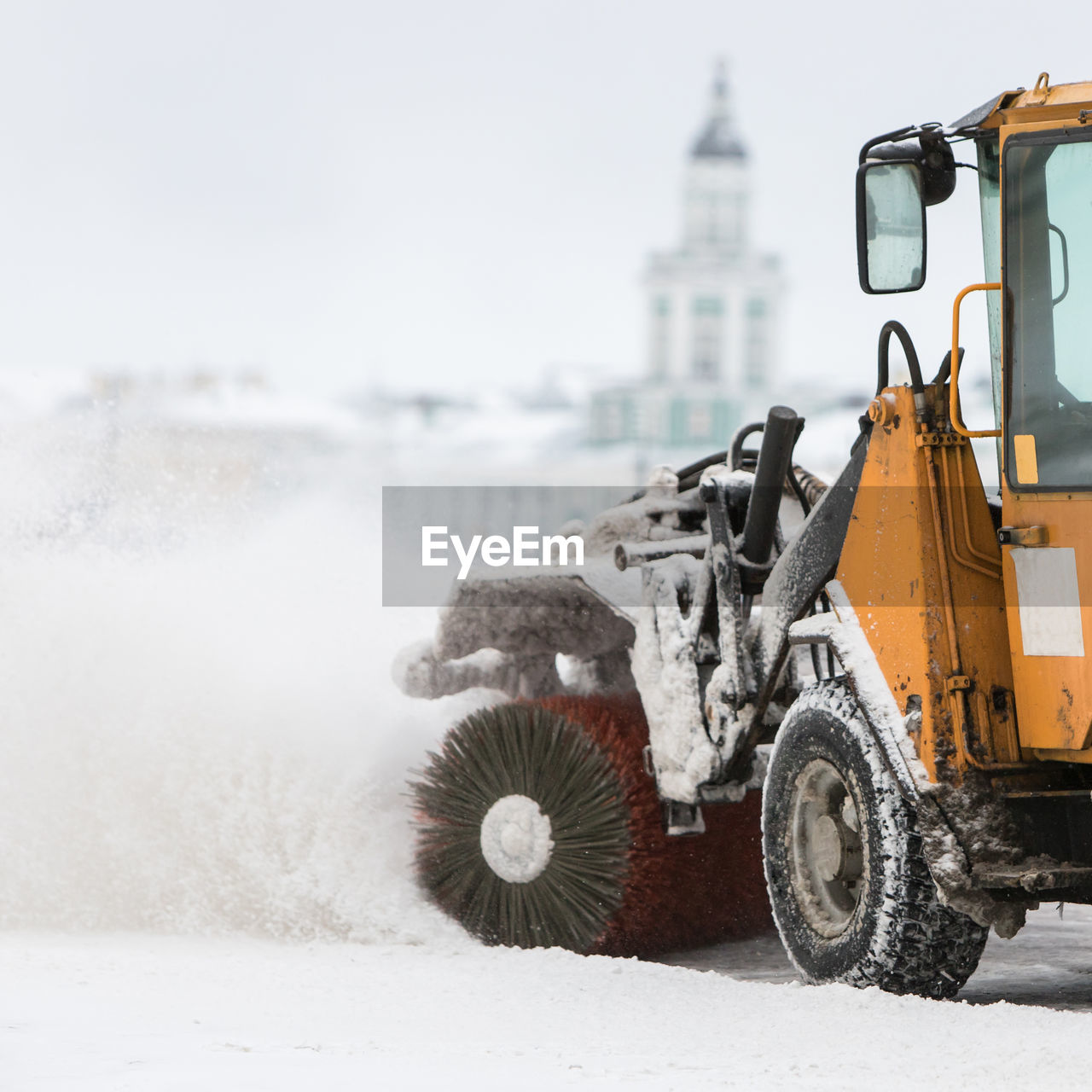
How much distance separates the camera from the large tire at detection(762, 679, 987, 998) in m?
4.49

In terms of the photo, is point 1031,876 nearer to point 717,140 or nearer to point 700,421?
point 700,421

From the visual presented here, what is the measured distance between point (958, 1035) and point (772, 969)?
1.63 meters

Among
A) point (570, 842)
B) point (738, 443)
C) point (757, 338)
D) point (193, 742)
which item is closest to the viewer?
point (570, 842)

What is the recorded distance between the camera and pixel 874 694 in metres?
4.58

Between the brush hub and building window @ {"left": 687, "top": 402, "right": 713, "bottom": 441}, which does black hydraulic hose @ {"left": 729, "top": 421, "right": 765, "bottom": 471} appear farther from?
building window @ {"left": 687, "top": 402, "right": 713, "bottom": 441}

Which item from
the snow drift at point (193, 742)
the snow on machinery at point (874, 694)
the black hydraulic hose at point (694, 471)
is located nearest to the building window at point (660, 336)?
the snow drift at point (193, 742)

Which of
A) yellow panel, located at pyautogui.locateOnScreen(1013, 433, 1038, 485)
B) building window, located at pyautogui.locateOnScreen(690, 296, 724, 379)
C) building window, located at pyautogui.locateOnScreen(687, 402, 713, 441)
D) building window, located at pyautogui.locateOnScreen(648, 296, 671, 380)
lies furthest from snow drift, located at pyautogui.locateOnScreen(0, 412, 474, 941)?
building window, located at pyautogui.locateOnScreen(690, 296, 724, 379)

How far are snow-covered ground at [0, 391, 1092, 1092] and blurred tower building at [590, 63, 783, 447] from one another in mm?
74508

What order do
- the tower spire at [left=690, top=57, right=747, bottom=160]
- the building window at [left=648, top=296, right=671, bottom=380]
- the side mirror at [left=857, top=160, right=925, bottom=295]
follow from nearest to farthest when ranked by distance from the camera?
the side mirror at [left=857, top=160, right=925, bottom=295]
the building window at [left=648, top=296, right=671, bottom=380]
the tower spire at [left=690, top=57, right=747, bottom=160]

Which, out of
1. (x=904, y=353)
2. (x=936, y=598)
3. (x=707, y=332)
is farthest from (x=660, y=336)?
(x=936, y=598)

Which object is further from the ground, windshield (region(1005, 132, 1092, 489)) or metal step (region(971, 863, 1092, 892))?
windshield (region(1005, 132, 1092, 489))

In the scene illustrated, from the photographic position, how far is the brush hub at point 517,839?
5.82 metres

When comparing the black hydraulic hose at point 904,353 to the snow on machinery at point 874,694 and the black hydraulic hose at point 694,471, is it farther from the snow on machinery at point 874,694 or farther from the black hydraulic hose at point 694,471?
the black hydraulic hose at point 694,471

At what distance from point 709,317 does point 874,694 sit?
91.0 meters
